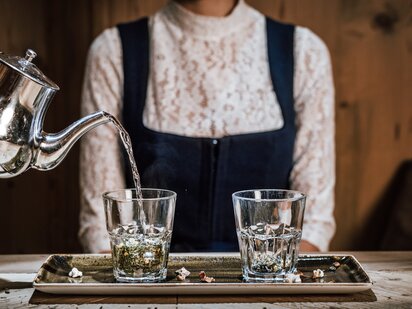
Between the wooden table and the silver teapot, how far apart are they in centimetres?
15

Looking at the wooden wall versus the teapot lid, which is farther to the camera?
the wooden wall

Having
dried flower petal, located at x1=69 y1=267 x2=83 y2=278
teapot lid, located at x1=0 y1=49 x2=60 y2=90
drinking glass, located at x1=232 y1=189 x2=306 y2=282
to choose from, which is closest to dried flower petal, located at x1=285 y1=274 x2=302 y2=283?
drinking glass, located at x1=232 y1=189 x2=306 y2=282

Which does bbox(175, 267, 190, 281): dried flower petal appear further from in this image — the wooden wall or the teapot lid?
the wooden wall

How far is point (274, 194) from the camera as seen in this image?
1.04m

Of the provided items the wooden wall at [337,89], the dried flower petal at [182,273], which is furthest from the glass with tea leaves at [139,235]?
the wooden wall at [337,89]

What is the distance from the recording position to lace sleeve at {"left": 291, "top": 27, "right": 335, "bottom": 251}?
1.68 m

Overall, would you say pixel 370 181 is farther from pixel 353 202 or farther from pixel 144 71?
pixel 144 71

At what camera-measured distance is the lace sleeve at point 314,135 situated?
66.0 inches

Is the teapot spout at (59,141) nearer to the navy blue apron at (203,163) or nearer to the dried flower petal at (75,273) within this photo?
the dried flower petal at (75,273)

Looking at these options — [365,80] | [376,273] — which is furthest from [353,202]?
[376,273]

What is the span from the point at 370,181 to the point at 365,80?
0.93 ft

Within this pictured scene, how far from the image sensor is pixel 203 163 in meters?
1.60

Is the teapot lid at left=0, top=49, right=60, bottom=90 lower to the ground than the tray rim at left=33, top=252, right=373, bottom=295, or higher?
higher

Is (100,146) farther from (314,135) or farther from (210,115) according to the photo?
(314,135)
